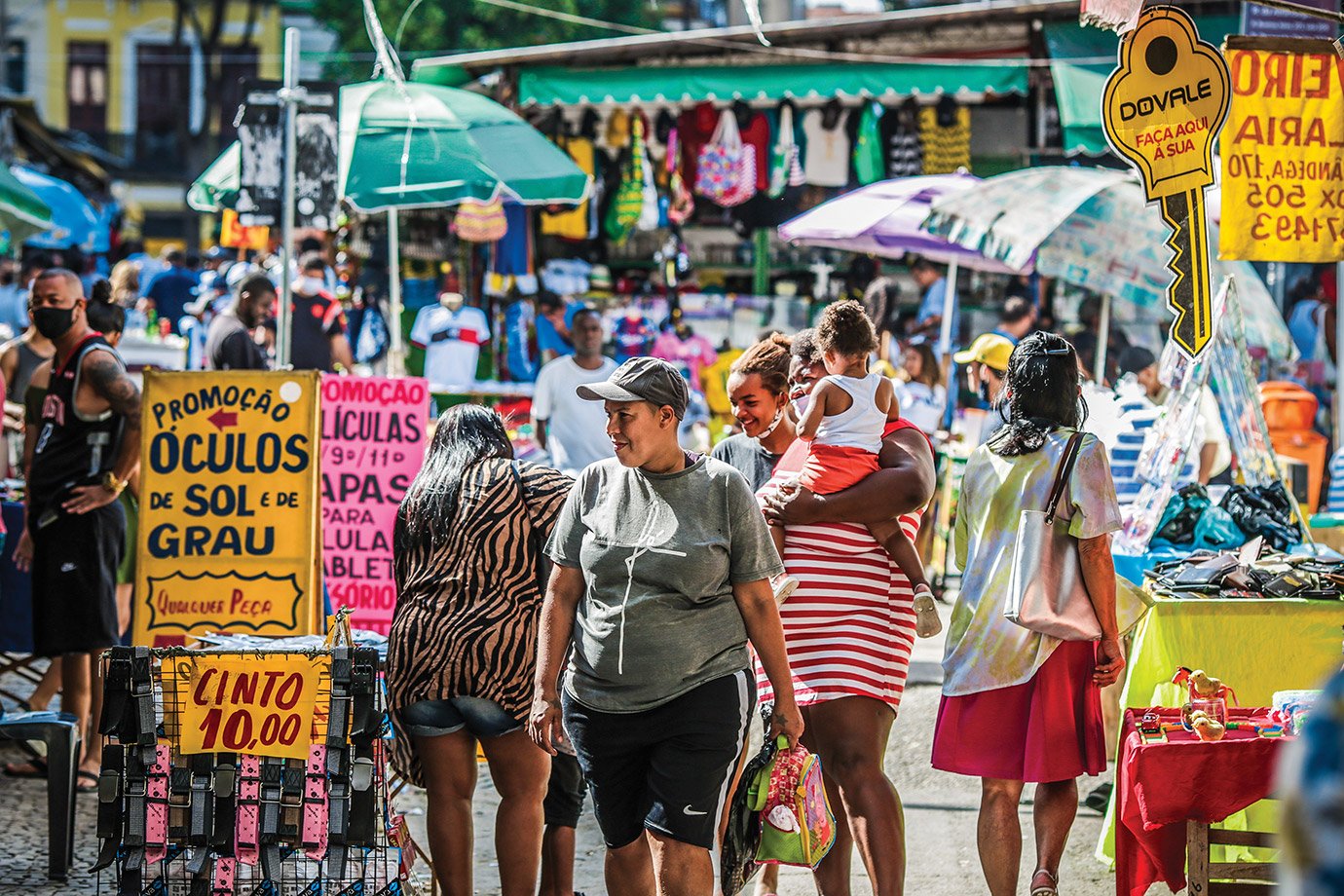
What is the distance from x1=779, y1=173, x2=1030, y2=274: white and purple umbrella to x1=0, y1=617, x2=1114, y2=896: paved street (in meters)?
5.40

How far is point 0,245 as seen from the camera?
24.1 meters

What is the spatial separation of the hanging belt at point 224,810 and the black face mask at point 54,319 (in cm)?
286

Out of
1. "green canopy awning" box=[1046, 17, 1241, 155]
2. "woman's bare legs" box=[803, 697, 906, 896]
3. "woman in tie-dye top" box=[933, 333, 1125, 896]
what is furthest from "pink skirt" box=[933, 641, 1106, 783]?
"green canopy awning" box=[1046, 17, 1241, 155]

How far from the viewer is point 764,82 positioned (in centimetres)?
1555

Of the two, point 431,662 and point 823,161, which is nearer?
point 431,662

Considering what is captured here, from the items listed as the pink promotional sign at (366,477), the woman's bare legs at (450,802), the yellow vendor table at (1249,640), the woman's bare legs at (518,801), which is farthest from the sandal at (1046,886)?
the pink promotional sign at (366,477)

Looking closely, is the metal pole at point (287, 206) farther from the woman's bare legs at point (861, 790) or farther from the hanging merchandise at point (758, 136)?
the hanging merchandise at point (758, 136)

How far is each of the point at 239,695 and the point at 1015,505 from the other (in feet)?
8.04

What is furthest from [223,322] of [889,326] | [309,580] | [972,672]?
[889,326]

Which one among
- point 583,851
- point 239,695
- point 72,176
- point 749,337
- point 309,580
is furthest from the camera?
point 72,176

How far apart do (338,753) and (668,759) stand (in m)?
1.06

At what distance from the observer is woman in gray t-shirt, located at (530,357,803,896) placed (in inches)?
174

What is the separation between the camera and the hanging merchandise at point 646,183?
53.4 ft

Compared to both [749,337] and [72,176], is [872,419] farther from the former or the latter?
[72,176]
